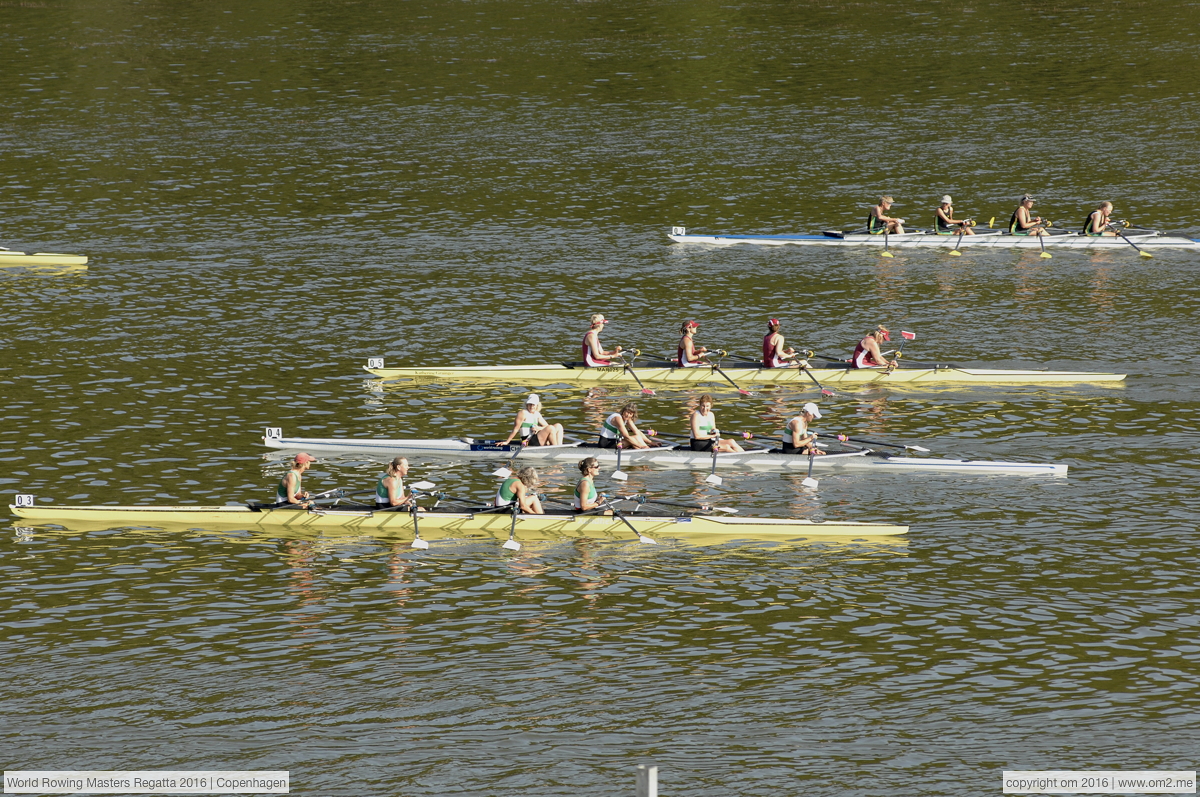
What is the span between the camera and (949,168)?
56531 mm

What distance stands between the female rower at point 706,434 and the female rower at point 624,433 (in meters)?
0.87

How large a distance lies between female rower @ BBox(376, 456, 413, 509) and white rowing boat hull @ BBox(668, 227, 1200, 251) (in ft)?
79.7

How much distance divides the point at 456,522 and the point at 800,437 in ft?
24.2

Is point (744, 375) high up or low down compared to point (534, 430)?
up

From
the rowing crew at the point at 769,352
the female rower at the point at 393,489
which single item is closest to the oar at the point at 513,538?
the female rower at the point at 393,489

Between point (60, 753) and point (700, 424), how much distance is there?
577 inches

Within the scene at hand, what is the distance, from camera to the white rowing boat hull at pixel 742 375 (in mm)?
34125

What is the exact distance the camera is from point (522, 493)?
1007 inches

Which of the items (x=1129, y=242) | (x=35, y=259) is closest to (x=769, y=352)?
(x=1129, y=242)

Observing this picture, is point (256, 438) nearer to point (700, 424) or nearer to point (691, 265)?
point (700, 424)

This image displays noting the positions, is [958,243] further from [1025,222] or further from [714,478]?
[714,478]

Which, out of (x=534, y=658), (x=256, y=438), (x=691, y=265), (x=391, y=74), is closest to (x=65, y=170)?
(x=391, y=74)

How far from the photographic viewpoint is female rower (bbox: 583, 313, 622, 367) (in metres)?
34.6
